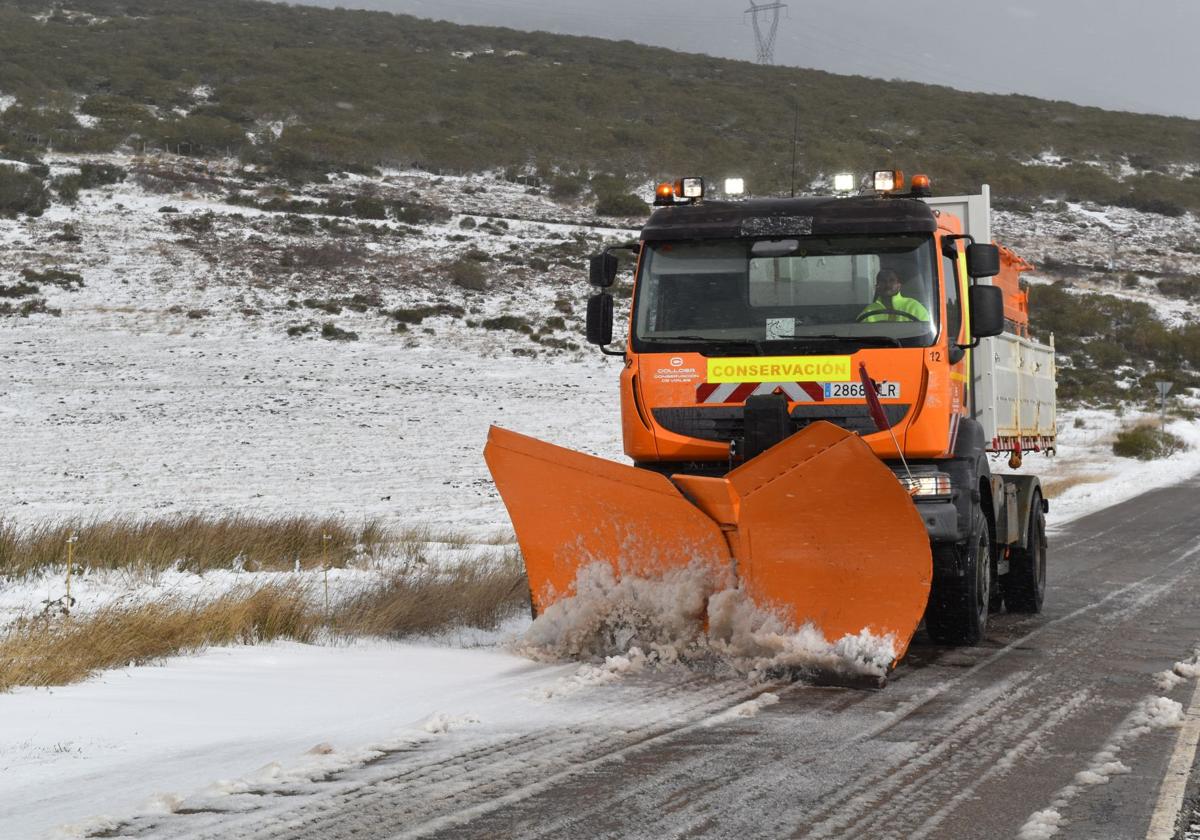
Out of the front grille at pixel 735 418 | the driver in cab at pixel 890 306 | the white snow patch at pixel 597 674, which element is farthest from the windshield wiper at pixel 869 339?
the white snow patch at pixel 597 674

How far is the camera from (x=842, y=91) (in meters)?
84.1

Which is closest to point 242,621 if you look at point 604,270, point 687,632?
point 687,632

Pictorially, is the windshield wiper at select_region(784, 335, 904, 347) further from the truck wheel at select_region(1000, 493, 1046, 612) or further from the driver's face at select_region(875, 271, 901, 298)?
the truck wheel at select_region(1000, 493, 1046, 612)

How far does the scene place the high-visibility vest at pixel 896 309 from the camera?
25.2ft

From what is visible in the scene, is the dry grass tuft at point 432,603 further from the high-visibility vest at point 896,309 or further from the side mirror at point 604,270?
the high-visibility vest at point 896,309

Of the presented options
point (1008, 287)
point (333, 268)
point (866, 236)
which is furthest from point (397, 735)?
point (333, 268)

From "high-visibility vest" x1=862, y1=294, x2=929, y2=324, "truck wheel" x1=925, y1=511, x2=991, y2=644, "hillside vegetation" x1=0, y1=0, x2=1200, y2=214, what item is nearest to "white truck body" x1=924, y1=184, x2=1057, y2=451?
"truck wheel" x1=925, y1=511, x2=991, y2=644

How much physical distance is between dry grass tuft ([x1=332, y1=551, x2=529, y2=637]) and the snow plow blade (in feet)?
4.94

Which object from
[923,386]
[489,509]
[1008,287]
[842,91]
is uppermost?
[842,91]

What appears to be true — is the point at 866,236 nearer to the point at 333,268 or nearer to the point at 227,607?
the point at 227,607

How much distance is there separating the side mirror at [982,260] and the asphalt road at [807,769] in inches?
88.3

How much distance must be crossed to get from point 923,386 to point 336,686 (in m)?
3.49

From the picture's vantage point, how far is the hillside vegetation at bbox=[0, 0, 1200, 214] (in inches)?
2314

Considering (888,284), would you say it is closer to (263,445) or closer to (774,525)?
(774,525)
